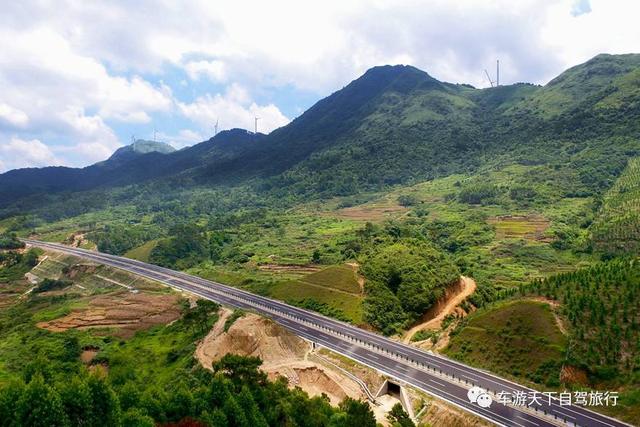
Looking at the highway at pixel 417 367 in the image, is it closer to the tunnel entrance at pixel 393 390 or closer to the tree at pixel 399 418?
the tunnel entrance at pixel 393 390

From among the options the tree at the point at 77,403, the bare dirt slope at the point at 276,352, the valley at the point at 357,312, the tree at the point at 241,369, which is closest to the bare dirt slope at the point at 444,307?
the valley at the point at 357,312

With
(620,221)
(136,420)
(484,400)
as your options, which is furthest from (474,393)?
(620,221)

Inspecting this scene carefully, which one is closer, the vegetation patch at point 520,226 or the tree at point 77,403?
the tree at point 77,403

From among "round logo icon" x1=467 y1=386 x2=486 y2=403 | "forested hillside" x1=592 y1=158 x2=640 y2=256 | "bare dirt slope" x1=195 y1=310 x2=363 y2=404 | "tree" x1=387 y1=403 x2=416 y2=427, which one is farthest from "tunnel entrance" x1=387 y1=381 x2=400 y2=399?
"forested hillside" x1=592 y1=158 x2=640 y2=256

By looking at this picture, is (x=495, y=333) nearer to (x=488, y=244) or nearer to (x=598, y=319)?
(x=598, y=319)

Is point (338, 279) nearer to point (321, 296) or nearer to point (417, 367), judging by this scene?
point (321, 296)

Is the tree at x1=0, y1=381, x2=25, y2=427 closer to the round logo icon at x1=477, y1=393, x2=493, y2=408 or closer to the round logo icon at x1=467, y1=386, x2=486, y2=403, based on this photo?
the round logo icon at x1=467, y1=386, x2=486, y2=403

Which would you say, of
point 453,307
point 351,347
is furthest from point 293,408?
point 453,307
